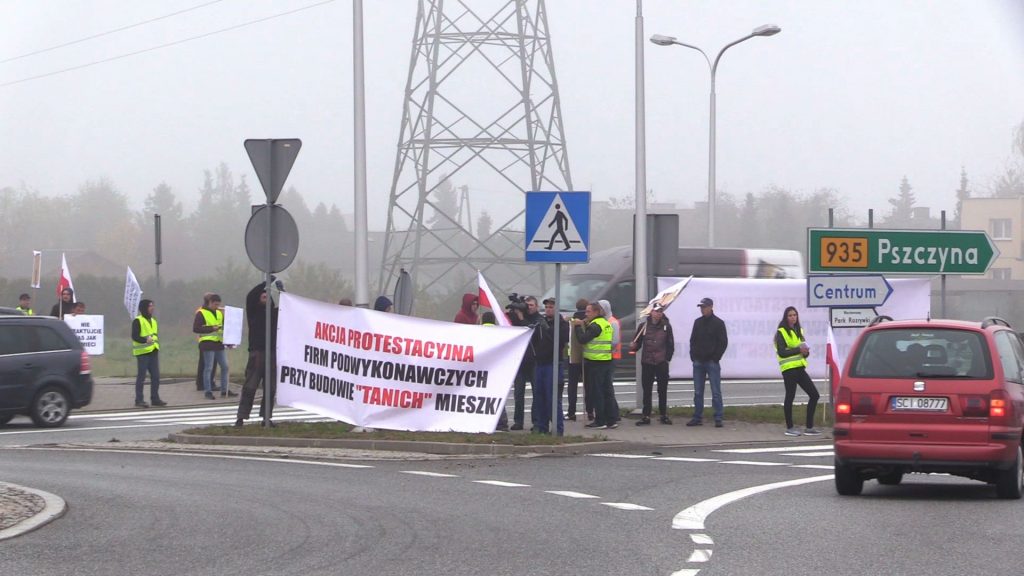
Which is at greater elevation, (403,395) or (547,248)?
(547,248)

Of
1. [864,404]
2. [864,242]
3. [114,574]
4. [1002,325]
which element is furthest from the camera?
[864,242]

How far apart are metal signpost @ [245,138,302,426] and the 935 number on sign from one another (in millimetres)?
9500

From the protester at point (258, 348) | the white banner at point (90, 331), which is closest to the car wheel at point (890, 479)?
the protester at point (258, 348)

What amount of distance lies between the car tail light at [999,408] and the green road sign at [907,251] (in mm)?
11639

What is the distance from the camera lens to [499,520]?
1072 cm

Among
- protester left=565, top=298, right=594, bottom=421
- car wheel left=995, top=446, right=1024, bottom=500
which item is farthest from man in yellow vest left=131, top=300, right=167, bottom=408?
car wheel left=995, top=446, right=1024, bottom=500

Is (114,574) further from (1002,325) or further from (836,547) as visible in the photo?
(1002,325)

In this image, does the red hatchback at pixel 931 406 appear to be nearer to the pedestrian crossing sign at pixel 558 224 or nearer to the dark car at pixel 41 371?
the pedestrian crossing sign at pixel 558 224

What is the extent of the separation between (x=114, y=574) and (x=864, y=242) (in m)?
17.8

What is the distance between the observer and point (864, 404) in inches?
495

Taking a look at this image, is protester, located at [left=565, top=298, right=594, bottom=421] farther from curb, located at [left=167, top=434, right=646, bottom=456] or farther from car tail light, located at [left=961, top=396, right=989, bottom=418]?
car tail light, located at [left=961, top=396, right=989, bottom=418]

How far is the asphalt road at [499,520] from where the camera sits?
8672 mm

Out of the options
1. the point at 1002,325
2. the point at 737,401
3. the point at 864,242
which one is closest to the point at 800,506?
the point at 1002,325

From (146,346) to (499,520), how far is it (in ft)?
52.2
